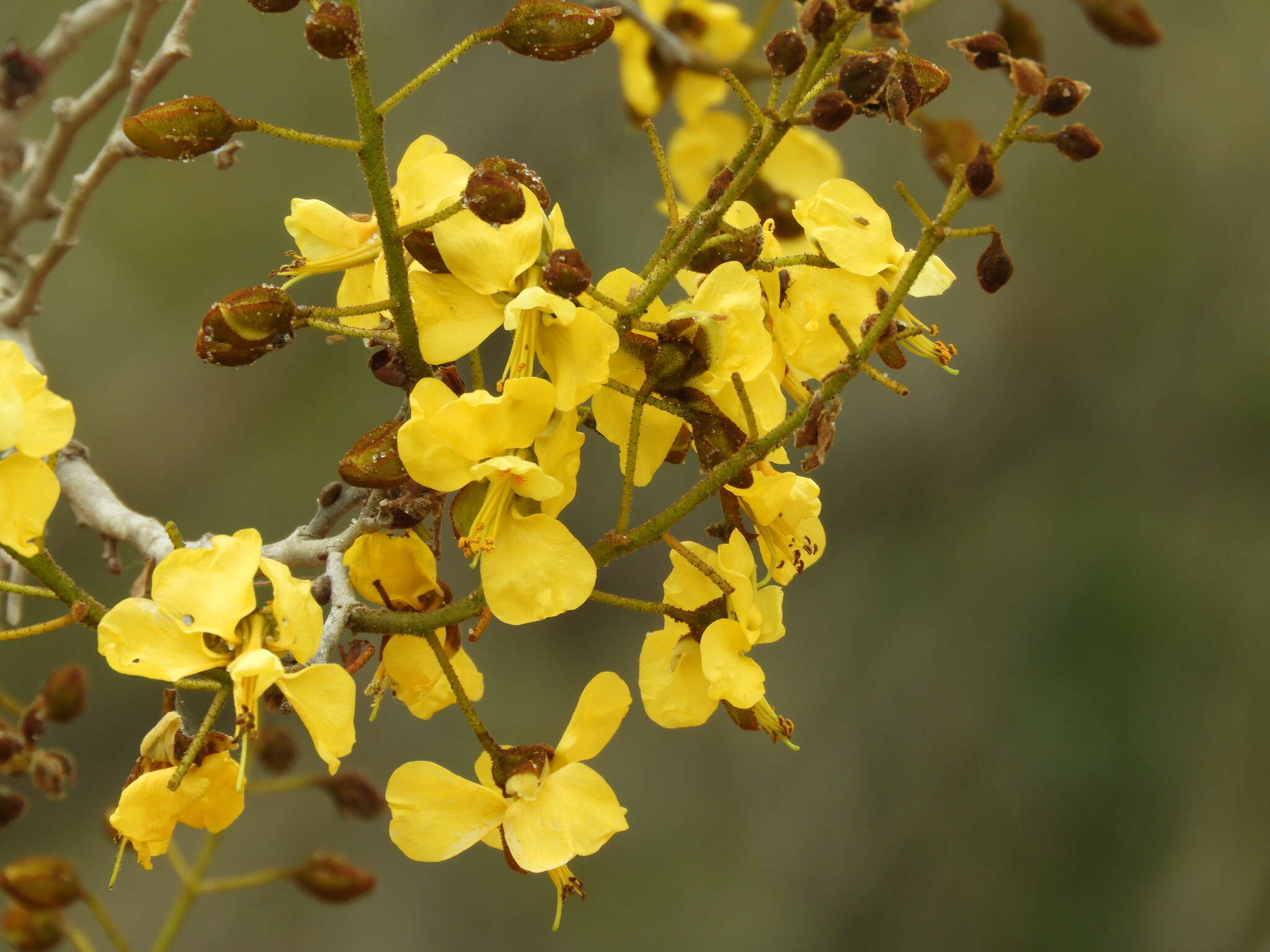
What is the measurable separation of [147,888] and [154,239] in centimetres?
99

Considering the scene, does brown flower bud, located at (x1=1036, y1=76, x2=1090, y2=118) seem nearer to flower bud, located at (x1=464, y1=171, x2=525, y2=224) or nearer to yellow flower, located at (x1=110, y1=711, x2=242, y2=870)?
flower bud, located at (x1=464, y1=171, x2=525, y2=224)

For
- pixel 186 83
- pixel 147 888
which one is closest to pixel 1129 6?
pixel 186 83

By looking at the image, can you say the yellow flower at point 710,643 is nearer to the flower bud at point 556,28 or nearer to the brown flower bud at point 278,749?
the flower bud at point 556,28

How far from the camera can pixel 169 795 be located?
36 centimetres

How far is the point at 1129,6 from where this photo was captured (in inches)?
26.3

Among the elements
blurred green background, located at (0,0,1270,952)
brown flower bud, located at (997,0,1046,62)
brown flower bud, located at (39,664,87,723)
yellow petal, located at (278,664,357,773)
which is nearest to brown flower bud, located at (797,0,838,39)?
yellow petal, located at (278,664,357,773)

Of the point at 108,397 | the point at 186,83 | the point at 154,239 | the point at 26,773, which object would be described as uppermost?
the point at 26,773

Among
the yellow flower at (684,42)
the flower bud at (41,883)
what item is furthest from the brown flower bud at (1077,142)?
the flower bud at (41,883)

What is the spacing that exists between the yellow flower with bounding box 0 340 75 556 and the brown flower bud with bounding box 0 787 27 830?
311mm

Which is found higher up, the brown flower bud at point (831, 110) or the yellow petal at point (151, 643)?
the brown flower bud at point (831, 110)

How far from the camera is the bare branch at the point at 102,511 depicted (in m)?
0.48

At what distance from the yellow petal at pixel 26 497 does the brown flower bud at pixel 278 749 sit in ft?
1.14

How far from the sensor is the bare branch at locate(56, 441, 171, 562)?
477 millimetres

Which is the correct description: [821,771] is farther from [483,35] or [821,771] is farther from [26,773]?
[483,35]
